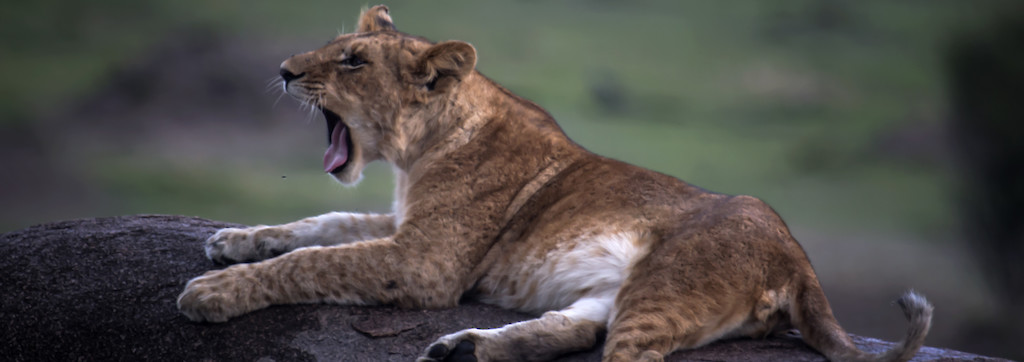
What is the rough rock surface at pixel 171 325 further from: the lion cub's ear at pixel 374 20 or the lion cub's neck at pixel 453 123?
the lion cub's ear at pixel 374 20

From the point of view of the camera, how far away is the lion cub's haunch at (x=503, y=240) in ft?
12.2

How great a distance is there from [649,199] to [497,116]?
0.94 meters

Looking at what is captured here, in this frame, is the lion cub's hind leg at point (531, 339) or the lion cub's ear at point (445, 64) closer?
the lion cub's hind leg at point (531, 339)

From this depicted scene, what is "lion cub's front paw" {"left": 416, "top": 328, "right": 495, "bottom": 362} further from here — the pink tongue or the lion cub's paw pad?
the pink tongue

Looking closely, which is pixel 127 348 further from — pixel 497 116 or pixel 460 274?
pixel 497 116

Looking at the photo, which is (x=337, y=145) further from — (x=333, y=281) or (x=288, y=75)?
(x=333, y=281)

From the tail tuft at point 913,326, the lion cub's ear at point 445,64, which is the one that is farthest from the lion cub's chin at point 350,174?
the tail tuft at point 913,326

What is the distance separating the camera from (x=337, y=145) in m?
4.68

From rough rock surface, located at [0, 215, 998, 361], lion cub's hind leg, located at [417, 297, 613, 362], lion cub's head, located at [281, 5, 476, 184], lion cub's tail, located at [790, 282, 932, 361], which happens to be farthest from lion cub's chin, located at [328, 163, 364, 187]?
lion cub's tail, located at [790, 282, 932, 361]

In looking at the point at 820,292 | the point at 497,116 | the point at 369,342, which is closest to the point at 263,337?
the point at 369,342

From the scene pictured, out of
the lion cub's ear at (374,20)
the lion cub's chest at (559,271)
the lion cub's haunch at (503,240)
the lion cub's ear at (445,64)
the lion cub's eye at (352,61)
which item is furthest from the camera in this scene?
the lion cub's ear at (374,20)

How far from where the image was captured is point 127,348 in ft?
12.9

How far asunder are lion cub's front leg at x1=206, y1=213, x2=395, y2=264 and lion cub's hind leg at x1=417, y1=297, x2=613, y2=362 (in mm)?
1325

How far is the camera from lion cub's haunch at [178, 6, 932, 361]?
372 centimetres
